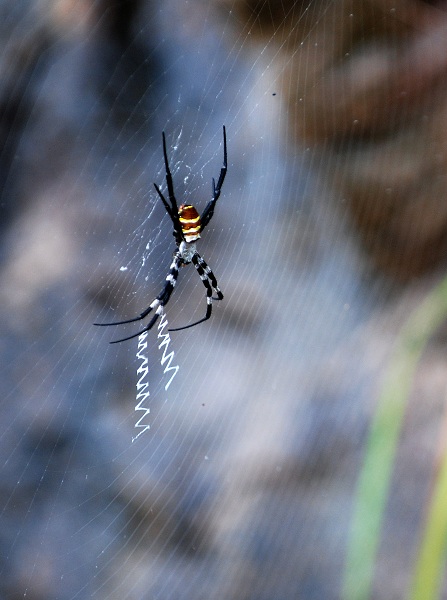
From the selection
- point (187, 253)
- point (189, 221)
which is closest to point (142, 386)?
point (187, 253)

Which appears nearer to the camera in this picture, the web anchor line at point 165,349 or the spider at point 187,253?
the spider at point 187,253

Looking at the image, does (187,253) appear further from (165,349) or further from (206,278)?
(165,349)

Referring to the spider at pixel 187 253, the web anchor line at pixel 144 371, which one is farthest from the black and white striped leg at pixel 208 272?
the web anchor line at pixel 144 371

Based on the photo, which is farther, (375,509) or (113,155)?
(113,155)

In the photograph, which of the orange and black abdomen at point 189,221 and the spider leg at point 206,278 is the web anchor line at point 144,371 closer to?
the spider leg at point 206,278

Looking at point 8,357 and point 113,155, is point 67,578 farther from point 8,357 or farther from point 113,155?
point 113,155

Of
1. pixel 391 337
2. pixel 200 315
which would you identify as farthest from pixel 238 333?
pixel 391 337
